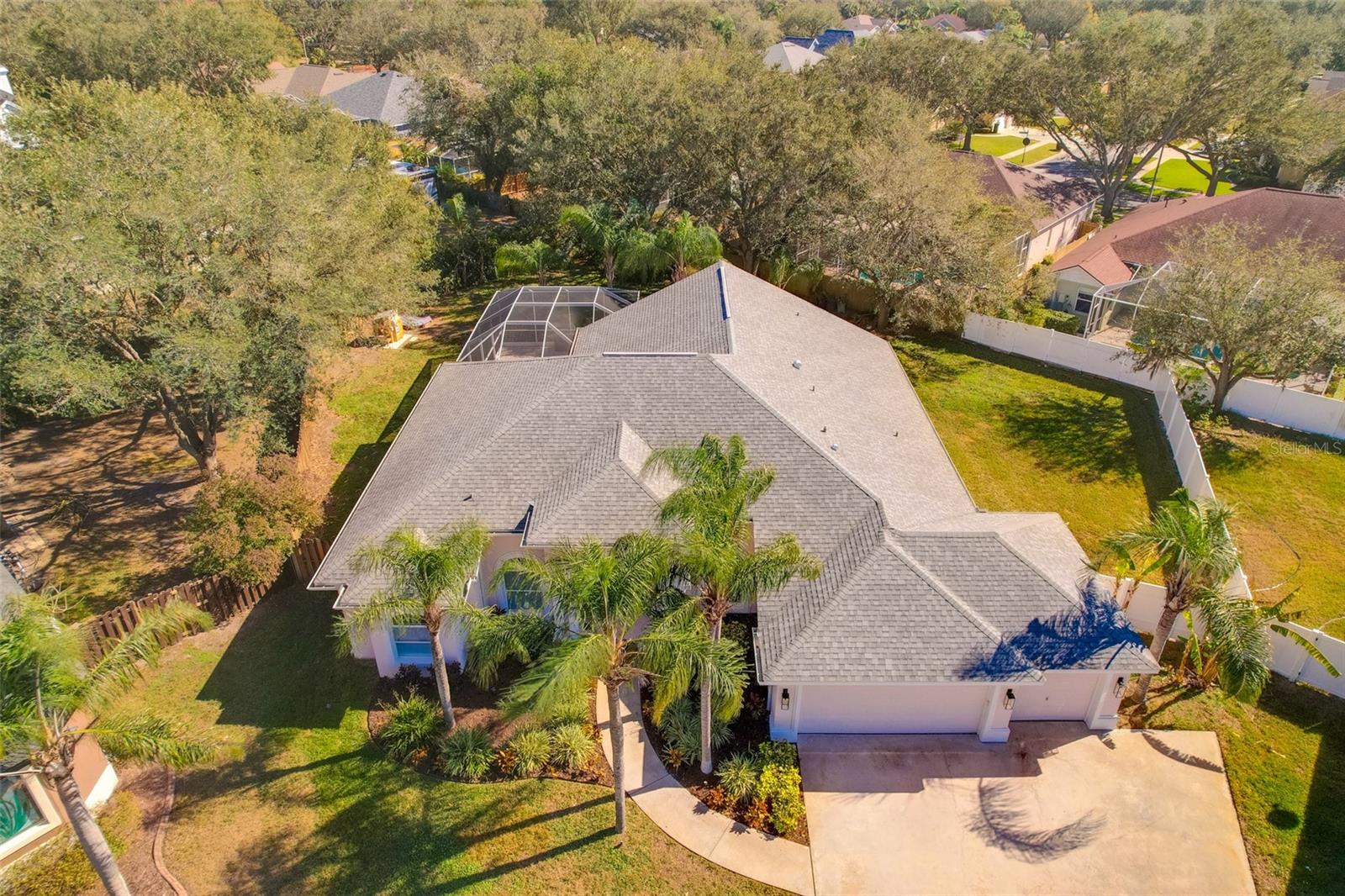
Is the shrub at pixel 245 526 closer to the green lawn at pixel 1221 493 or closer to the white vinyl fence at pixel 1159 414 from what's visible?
the green lawn at pixel 1221 493

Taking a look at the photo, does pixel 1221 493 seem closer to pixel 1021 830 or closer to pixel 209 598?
pixel 1021 830

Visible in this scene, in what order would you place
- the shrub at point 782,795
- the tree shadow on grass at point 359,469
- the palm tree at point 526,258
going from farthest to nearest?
the palm tree at point 526,258
the tree shadow on grass at point 359,469
the shrub at point 782,795

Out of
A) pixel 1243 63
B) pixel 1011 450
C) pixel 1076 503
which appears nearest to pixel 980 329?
pixel 1011 450

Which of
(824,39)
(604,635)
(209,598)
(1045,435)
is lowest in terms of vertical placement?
(209,598)

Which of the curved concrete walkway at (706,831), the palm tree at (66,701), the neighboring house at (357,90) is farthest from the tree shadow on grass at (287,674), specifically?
the neighboring house at (357,90)

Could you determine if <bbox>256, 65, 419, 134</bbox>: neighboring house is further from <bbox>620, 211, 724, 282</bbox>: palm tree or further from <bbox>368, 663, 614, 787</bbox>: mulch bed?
<bbox>368, 663, 614, 787</bbox>: mulch bed

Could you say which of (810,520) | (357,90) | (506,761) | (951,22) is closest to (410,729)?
(506,761)

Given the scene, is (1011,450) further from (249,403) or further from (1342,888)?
(249,403)
